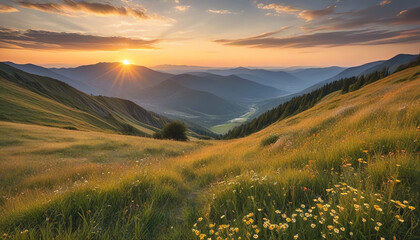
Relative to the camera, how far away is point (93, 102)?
140m

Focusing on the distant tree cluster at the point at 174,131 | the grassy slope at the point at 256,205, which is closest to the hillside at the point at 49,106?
the distant tree cluster at the point at 174,131

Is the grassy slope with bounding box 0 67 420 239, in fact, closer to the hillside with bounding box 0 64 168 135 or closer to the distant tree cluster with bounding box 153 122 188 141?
the distant tree cluster with bounding box 153 122 188 141

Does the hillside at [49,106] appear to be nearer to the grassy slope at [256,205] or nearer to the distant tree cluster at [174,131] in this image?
the distant tree cluster at [174,131]

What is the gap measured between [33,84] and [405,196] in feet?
517

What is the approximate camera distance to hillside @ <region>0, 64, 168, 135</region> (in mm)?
54319

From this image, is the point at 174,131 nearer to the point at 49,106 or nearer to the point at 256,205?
the point at 49,106

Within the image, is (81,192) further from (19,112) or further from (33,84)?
(33,84)

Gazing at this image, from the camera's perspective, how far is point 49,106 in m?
74.1

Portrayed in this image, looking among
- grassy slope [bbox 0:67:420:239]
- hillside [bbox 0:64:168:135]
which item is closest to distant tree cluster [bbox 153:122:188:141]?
hillside [bbox 0:64:168:135]

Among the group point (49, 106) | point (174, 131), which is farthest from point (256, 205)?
point (49, 106)

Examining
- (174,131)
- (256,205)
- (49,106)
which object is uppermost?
(256,205)

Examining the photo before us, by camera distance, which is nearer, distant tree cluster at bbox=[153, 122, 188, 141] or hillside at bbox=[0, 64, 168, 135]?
hillside at bbox=[0, 64, 168, 135]

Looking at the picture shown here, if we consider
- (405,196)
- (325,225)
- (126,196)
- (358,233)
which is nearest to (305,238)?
(325,225)

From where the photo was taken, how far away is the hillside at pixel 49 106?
54.3 meters
